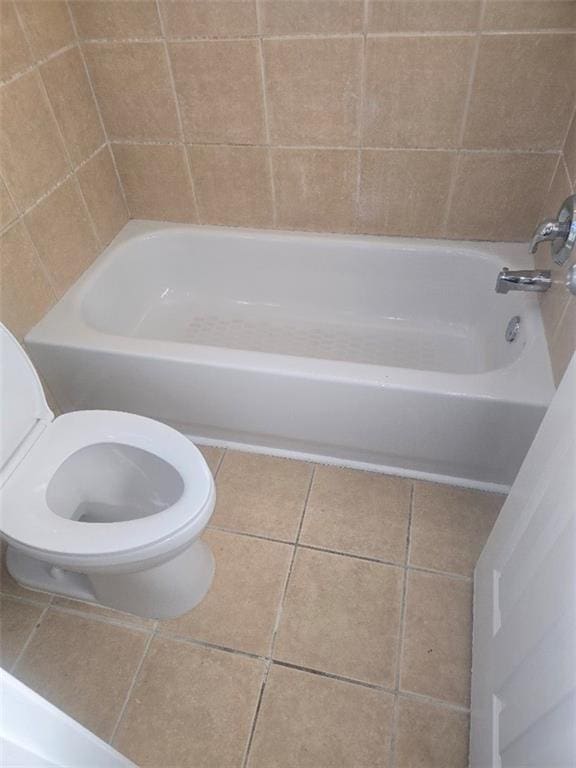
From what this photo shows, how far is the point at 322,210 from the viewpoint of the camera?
1.65 m

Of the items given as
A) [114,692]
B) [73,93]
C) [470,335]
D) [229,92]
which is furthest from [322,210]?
[114,692]

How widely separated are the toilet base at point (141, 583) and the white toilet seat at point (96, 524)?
0.50ft

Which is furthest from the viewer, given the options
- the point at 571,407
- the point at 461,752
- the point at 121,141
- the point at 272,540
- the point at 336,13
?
the point at 121,141

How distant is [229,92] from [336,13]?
37cm

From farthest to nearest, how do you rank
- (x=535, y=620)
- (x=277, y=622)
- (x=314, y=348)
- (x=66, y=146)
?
1. (x=314, y=348)
2. (x=66, y=146)
3. (x=277, y=622)
4. (x=535, y=620)

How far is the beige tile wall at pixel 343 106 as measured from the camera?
125 cm

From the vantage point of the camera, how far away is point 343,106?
1411 millimetres

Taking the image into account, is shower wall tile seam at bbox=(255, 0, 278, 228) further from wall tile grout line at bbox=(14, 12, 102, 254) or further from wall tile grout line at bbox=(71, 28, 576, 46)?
wall tile grout line at bbox=(14, 12, 102, 254)

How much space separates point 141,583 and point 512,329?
121 centimetres

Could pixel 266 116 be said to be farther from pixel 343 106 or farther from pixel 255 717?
pixel 255 717

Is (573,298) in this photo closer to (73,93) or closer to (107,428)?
(107,428)

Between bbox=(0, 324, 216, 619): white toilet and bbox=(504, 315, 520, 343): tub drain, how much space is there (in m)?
0.95

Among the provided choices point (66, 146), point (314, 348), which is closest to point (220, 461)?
point (314, 348)

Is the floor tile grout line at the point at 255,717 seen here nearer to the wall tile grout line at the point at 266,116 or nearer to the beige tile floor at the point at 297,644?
the beige tile floor at the point at 297,644
